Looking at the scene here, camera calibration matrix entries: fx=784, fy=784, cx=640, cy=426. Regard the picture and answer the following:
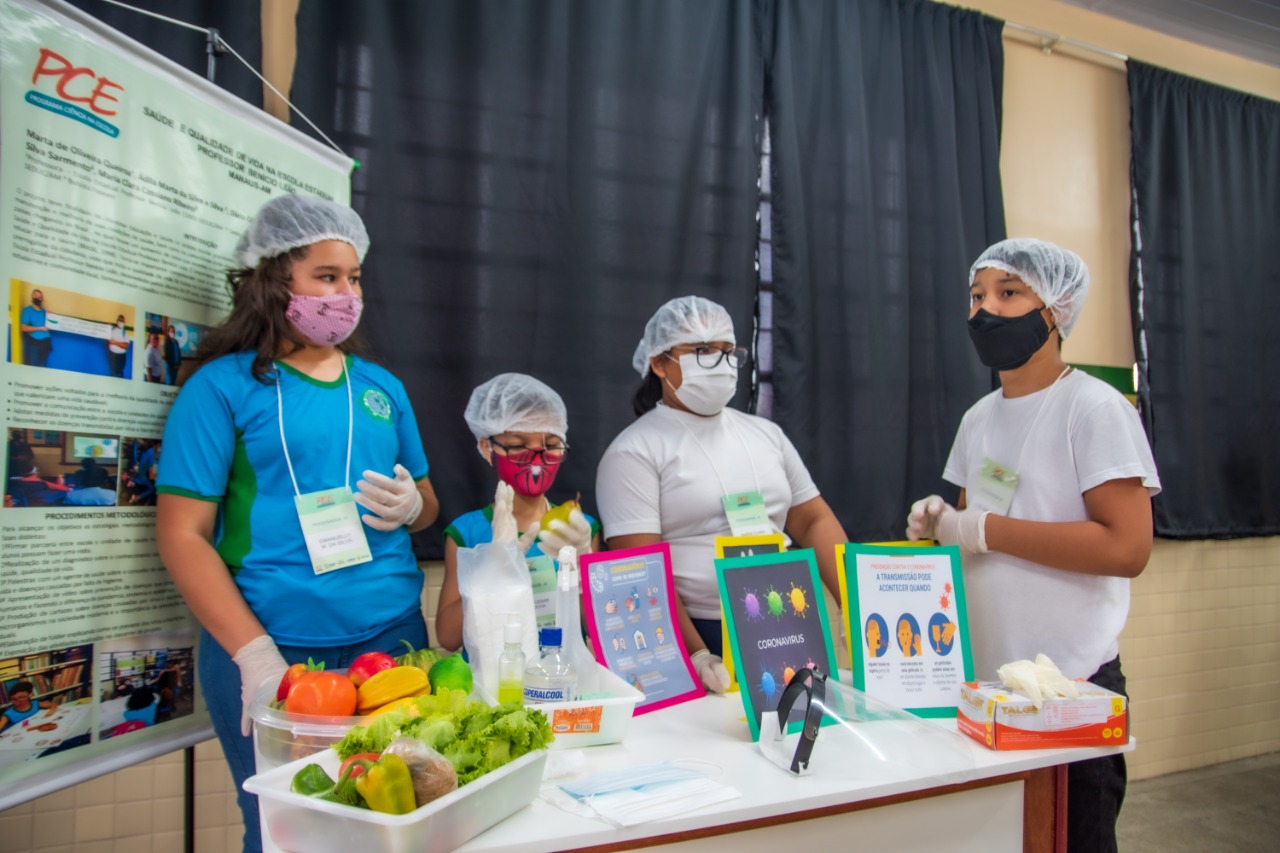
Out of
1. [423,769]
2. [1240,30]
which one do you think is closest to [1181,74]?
[1240,30]

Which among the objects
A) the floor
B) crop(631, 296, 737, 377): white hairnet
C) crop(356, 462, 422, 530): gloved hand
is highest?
crop(631, 296, 737, 377): white hairnet

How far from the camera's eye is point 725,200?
300 centimetres

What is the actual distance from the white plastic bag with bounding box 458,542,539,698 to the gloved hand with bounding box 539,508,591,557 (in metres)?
0.33

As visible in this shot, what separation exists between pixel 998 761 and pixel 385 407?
59.4 inches

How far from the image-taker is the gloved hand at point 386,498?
1.75 m

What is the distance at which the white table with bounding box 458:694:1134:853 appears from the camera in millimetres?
1178

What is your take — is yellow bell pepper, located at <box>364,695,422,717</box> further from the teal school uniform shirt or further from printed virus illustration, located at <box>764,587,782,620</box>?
printed virus illustration, located at <box>764,587,782,620</box>

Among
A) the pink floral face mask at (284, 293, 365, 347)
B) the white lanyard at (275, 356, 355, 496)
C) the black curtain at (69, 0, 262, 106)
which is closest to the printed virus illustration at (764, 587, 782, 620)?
the white lanyard at (275, 356, 355, 496)

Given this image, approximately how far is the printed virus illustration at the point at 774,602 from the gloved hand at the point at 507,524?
583mm

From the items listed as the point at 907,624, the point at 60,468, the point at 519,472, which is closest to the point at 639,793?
the point at 907,624

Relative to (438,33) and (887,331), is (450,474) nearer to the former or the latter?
(438,33)

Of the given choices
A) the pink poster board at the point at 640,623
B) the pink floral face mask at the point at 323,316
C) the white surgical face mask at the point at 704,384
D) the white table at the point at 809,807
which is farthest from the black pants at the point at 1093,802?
the pink floral face mask at the point at 323,316

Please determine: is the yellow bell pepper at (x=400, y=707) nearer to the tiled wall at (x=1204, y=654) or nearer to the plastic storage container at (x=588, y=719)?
the plastic storage container at (x=588, y=719)

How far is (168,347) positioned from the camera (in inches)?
71.5
